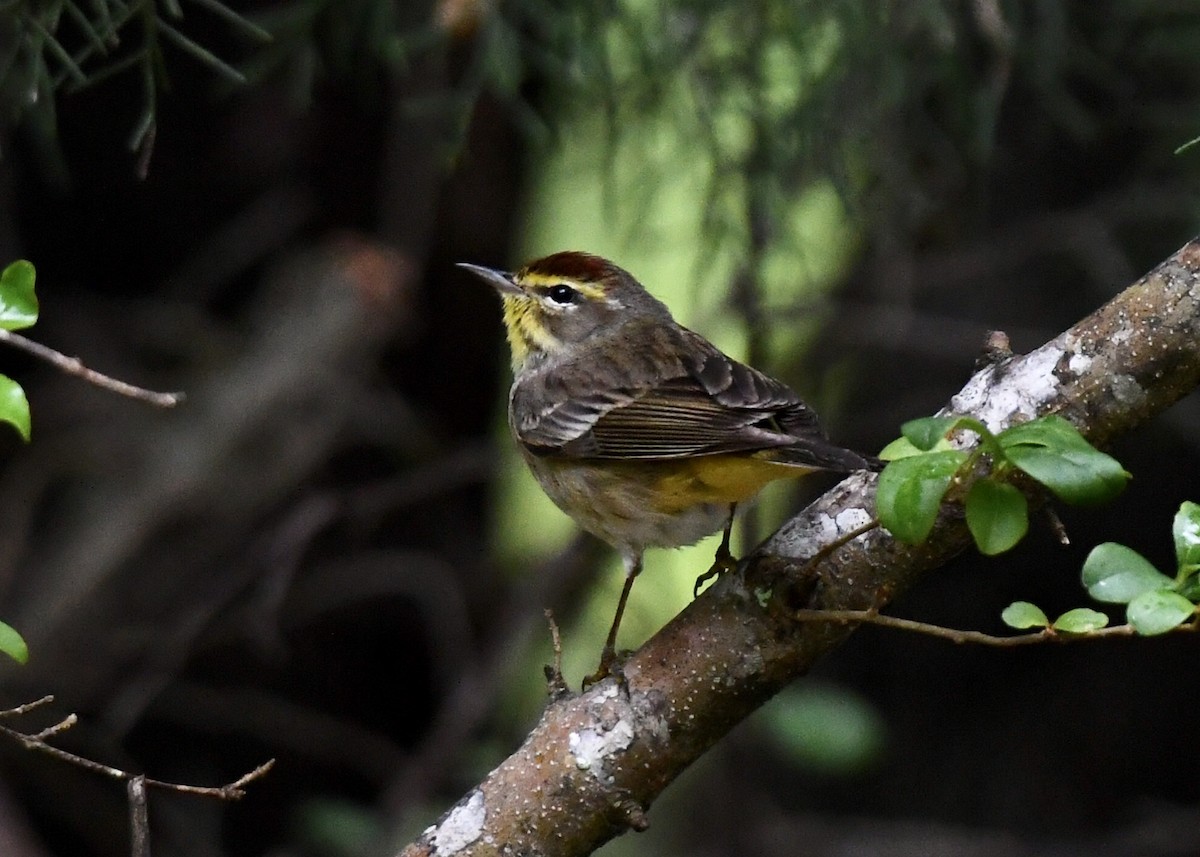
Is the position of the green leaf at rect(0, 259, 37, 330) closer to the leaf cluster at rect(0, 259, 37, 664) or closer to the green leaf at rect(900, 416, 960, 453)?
the leaf cluster at rect(0, 259, 37, 664)

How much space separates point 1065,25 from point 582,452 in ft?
8.74

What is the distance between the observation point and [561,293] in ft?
16.3

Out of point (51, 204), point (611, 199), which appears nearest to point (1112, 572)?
point (611, 199)

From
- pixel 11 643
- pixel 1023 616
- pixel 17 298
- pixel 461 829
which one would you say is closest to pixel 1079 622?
pixel 1023 616

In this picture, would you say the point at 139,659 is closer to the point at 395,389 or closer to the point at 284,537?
the point at 284,537

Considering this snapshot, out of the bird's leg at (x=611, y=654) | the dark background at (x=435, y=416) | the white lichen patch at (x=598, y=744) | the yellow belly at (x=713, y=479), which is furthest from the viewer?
the dark background at (x=435, y=416)

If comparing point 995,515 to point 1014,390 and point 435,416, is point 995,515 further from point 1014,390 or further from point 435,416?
point 435,416

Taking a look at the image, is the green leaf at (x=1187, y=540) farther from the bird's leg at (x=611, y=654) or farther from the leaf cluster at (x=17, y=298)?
the leaf cluster at (x=17, y=298)

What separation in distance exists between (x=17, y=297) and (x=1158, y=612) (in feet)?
5.95

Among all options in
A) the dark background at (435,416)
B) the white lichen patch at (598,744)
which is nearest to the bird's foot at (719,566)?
the white lichen patch at (598,744)

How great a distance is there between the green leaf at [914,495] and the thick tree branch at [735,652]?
1.59 ft

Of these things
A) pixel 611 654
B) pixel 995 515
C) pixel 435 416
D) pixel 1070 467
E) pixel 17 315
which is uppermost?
pixel 17 315

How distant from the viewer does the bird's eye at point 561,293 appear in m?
4.95

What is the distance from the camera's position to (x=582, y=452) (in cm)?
420
